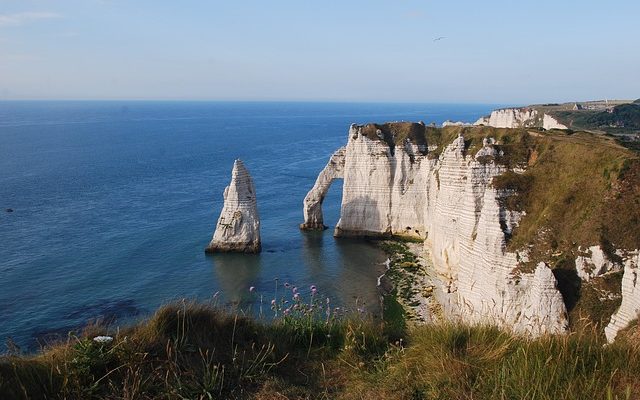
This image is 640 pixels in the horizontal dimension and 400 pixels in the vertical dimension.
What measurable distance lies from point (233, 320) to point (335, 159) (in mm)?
43814

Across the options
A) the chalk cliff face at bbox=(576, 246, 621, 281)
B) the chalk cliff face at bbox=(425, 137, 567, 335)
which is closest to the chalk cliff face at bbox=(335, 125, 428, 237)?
the chalk cliff face at bbox=(425, 137, 567, 335)

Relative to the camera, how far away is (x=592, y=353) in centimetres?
608

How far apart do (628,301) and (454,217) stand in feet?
55.5

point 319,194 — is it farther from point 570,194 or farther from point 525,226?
point 570,194

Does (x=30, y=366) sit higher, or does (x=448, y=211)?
(x=30, y=366)

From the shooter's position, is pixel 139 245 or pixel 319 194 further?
pixel 319 194

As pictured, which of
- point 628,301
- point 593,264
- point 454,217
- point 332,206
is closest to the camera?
point 628,301

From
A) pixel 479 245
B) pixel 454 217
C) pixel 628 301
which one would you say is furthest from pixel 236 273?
pixel 628 301

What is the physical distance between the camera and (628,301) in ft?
66.5

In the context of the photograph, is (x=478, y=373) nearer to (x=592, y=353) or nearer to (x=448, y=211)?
(x=592, y=353)

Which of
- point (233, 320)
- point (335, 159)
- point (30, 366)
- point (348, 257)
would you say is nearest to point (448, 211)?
point (348, 257)

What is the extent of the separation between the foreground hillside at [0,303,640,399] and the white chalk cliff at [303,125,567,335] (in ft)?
8.13

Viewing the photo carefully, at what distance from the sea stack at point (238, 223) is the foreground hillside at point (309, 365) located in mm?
35949

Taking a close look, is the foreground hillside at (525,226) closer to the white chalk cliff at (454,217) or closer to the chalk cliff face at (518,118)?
the white chalk cliff at (454,217)
